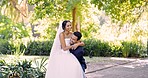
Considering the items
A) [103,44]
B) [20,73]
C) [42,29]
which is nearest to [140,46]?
[103,44]

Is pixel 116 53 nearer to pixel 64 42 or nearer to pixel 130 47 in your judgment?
pixel 130 47

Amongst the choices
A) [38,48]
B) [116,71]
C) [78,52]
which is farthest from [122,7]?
[38,48]

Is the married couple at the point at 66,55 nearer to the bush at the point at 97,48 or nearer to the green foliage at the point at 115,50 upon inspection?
the green foliage at the point at 115,50

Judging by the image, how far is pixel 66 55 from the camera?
6.73m

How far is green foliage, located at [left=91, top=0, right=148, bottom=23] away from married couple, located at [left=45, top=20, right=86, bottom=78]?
77.2 inches

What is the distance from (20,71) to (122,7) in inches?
210

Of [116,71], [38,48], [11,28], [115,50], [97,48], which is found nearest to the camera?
[11,28]

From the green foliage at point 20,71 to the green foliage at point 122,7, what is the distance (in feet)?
8.10

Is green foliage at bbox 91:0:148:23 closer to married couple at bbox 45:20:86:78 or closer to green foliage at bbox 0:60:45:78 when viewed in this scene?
married couple at bbox 45:20:86:78

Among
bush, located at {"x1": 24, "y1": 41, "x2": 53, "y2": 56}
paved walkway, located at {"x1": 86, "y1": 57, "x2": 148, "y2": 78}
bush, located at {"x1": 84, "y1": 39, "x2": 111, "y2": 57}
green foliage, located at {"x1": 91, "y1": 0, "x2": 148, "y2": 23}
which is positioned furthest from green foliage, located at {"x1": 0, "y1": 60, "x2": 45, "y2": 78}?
bush, located at {"x1": 24, "y1": 41, "x2": 53, "y2": 56}

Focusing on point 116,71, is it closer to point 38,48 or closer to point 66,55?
point 66,55

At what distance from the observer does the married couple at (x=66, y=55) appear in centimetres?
649

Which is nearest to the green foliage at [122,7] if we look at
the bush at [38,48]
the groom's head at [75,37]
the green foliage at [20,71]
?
the groom's head at [75,37]

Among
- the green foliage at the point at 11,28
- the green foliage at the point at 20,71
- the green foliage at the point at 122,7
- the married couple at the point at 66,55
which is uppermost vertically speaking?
the green foliage at the point at 122,7
